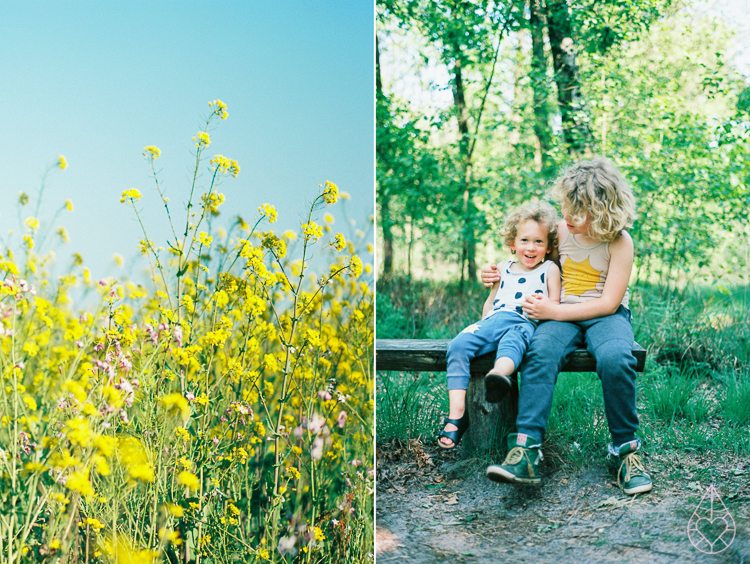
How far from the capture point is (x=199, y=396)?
1665 millimetres

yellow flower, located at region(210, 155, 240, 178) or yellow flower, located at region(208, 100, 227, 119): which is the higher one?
yellow flower, located at region(208, 100, 227, 119)

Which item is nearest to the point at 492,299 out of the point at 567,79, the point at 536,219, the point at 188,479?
the point at 536,219

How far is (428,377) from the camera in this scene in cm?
255

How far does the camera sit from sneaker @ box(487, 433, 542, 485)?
1799 mm

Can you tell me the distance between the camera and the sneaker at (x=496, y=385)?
1.82 m

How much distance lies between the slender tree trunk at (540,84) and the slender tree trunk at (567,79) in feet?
0.22

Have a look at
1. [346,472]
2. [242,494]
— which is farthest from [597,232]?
[242,494]

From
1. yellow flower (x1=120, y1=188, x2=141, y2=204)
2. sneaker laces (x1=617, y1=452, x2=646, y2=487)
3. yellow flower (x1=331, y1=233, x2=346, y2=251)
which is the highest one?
yellow flower (x1=120, y1=188, x2=141, y2=204)

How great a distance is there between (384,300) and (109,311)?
2.05 meters

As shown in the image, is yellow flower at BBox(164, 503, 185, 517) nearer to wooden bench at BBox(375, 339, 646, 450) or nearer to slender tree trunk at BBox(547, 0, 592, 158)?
wooden bench at BBox(375, 339, 646, 450)

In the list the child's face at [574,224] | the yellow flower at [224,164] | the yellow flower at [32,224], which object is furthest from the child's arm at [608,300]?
the yellow flower at [32,224]

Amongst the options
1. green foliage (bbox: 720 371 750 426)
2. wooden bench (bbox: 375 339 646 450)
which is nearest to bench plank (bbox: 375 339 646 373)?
wooden bench (bbox: 375 339 646 450)

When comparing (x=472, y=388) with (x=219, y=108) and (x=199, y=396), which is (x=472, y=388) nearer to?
(x=199, y=396)

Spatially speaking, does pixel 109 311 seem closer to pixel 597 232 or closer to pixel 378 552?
pixel 378 552
